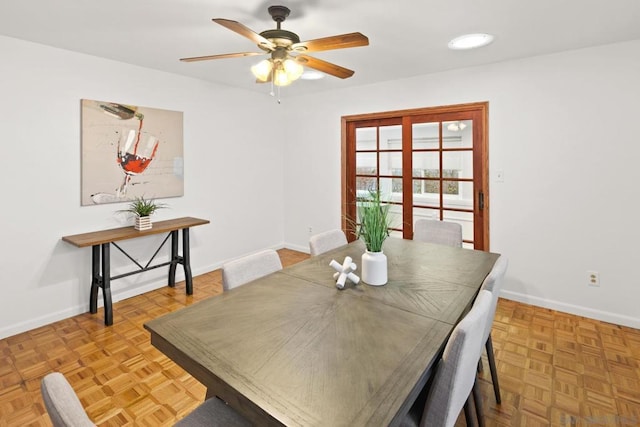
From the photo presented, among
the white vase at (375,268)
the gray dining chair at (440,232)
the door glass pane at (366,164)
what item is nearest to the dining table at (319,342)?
the white vase at (375,268)

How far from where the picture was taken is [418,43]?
8.77 ft

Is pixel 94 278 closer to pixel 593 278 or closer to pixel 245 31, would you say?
pixel 245 31

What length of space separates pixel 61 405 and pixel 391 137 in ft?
12.5

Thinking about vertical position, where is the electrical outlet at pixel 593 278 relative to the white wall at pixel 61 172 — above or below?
below

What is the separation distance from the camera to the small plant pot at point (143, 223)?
307cm

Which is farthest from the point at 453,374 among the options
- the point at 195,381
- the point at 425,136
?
the point at 425,136

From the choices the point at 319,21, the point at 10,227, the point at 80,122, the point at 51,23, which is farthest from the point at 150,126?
the point at 319,21

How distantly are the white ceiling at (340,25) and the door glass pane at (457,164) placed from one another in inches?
35.6

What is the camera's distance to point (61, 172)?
9.30ft

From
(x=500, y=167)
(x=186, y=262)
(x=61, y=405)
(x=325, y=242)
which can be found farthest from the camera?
(x=186, y=262)

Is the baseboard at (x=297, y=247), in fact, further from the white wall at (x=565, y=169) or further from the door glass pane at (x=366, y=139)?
the white wall at (x=565, y=169)

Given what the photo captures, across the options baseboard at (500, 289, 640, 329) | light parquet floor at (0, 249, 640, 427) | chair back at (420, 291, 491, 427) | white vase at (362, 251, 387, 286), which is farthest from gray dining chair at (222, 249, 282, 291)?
baseboard at (500, 289, 640, 329)

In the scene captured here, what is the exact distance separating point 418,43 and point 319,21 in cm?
92

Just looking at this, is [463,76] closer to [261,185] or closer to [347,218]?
[347,218]
